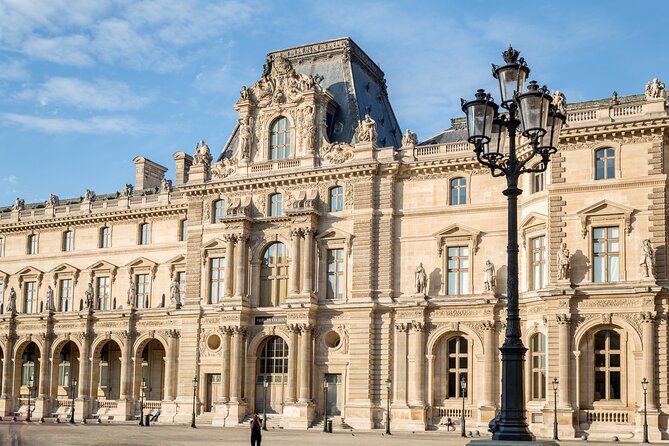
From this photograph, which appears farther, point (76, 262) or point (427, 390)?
point (76, 262)

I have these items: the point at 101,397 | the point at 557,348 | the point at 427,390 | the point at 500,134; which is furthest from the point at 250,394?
the point at 500,134

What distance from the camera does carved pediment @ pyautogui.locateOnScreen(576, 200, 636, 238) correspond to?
51125mm

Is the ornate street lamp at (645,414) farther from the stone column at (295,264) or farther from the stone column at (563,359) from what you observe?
the stone column at (295,264)

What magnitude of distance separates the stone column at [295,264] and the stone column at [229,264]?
14.6 ft

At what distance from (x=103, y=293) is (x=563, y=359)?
41049mm

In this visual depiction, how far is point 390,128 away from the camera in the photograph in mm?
72312

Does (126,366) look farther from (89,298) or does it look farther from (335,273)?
(335,273)

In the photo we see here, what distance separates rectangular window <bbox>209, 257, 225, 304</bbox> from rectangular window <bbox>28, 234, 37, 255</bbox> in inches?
875

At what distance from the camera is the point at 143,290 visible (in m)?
76.0

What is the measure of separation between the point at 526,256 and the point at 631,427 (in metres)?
11.6

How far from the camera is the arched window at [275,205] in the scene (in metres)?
65.4

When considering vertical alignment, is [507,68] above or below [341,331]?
above

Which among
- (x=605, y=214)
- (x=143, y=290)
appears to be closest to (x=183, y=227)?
(x=143, y=290)

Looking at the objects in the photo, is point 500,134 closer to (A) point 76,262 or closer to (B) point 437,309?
(B) point 437,309
